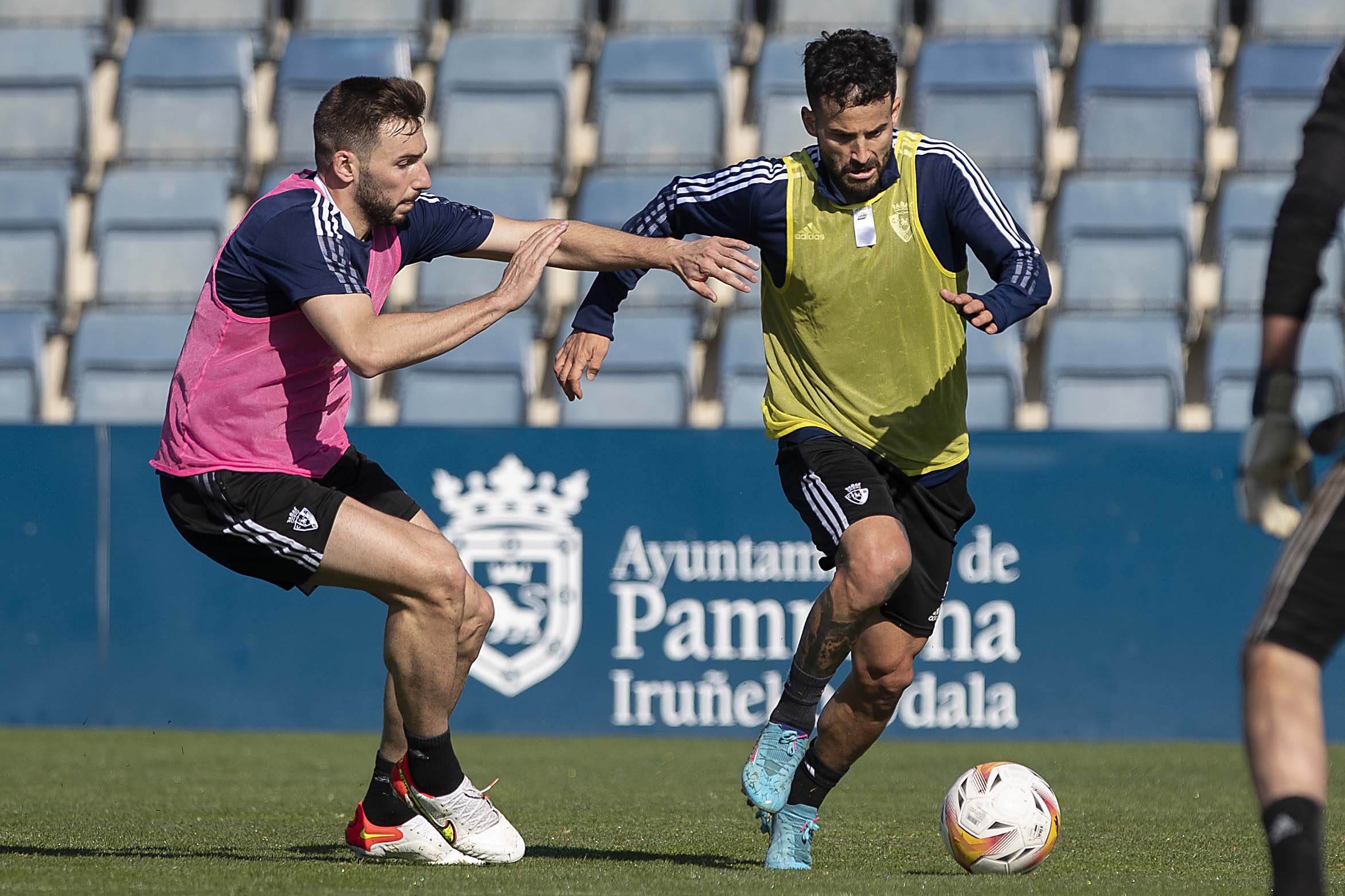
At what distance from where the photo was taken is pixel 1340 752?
9172mm

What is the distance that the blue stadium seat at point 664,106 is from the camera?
13.4m

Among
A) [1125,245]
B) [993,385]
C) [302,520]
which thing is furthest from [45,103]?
[302,520]

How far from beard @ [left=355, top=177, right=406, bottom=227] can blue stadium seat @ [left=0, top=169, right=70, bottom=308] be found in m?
8.48

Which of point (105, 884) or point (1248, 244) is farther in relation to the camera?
point (1248, 244)

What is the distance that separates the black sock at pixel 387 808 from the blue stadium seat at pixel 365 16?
10.2m

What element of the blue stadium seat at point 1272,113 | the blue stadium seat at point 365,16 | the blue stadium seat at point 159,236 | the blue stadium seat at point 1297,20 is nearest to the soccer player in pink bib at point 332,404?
the blue stadium seat at point 159,236

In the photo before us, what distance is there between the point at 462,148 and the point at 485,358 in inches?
91.3

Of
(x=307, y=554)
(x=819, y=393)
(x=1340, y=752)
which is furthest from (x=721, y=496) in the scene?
(x=307, y=554)

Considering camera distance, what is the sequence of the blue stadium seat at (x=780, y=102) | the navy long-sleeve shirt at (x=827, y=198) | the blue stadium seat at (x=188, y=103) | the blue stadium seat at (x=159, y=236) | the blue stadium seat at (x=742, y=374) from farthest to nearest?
the blue stadium seat at (x=188, y=103) → the blue stadium seat at (x=780, y=102) → the blue stadium seat at (x=159, y=236) → the blue stadium seat at (x=742, y=374) → the navy long-sleeve shirt at (x=827, y=198)

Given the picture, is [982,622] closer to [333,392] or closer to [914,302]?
[914,302]

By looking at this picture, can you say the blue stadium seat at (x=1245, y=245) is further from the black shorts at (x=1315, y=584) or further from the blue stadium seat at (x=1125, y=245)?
the black shorts at (x=1315, y=584)

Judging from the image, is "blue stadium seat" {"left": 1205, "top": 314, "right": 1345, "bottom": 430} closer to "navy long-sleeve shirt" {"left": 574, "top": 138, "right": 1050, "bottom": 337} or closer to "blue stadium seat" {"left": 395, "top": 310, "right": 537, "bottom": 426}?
"blue stadium seat" {"left": 395, "top": 310, "right": 537, "bottom": 426}

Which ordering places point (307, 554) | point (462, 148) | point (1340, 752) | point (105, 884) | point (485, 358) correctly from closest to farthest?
point (105, 884)
point (307, 554)
point (1340, 752)
point (485, 358)
point (462, 148)

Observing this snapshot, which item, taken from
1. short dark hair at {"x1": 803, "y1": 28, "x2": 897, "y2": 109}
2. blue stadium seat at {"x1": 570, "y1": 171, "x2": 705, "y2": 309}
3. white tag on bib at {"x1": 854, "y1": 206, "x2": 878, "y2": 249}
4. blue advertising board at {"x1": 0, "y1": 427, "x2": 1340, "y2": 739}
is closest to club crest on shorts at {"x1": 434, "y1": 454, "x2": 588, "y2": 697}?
blue advertising board at {"x1": 0, "y1": 427, "x2": 1340, "y2": 739}
